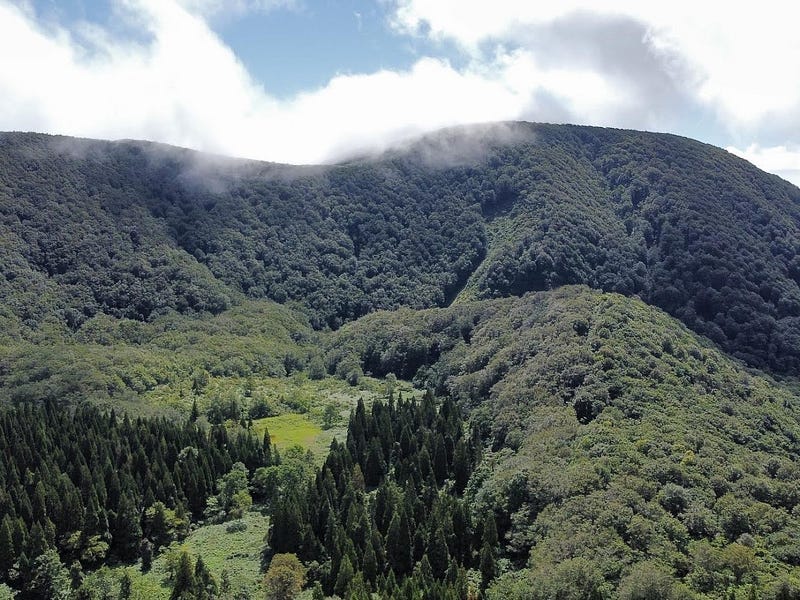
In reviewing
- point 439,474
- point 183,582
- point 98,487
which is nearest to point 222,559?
point 183,582

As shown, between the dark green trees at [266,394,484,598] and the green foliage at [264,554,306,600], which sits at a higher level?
the dark green trees at [266,394,484,598]

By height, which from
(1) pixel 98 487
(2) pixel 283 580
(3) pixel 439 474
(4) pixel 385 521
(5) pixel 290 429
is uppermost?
(3) pixel 439 474

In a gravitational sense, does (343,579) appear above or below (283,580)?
above

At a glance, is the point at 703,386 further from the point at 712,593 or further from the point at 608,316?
the point at 712,593

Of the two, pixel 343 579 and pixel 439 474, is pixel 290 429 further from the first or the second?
pixel 343 579

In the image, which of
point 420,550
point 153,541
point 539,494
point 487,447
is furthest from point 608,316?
point 153,541

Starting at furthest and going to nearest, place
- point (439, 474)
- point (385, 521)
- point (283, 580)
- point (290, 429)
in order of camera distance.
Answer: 1. point (290, 429)
2. point (439, 474)
3. point (385, 521)
4. point (283, 580)

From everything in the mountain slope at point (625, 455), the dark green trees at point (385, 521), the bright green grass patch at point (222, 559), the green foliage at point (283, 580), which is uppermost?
the mountain slope at point (625, 455)

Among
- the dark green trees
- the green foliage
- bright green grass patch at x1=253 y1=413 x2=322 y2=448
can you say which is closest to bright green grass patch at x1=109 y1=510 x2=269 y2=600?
the green foliage

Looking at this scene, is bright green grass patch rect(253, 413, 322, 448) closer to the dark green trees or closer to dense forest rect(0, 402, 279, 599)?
dense forest rect(0, 402, 279, 599)

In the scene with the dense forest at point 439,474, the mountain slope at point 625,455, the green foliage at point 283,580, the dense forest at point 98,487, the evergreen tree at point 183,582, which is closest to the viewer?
the mountain slope at point 625,455

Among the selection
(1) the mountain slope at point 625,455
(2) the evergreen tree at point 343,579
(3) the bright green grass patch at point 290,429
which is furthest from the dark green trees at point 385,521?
(3) the bright green grass patch at point 290,429

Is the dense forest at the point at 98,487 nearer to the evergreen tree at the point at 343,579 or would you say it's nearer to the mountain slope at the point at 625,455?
the evergreen tree at the point at 343,579
